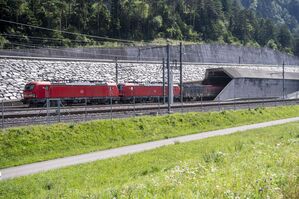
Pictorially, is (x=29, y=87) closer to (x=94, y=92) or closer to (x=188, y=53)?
(x=94, y=92)

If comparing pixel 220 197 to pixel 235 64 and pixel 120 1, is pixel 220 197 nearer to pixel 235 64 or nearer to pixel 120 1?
pixel 235 64

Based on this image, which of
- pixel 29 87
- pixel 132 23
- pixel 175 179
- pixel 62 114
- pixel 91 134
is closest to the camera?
pixel 175 179

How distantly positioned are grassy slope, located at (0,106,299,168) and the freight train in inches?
299

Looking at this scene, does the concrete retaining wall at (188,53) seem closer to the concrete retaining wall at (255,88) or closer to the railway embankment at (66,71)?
the railway embankment at (66,71)

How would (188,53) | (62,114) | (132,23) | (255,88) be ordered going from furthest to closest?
(132,23)
(188,53)
(255,88)
(62,114)

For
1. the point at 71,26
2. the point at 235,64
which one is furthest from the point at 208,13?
the point at 71,26

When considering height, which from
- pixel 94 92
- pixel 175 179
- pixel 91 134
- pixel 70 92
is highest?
pixel 175 179

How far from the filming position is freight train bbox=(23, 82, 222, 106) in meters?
34.8

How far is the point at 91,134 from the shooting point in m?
23.4

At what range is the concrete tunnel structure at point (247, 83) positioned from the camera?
Result: 199 feet

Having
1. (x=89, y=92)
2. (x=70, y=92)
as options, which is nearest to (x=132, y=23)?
(x=89, y=92)

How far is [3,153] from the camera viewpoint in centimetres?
1848

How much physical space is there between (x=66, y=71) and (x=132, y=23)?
49188 millimetres

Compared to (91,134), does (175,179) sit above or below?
above
